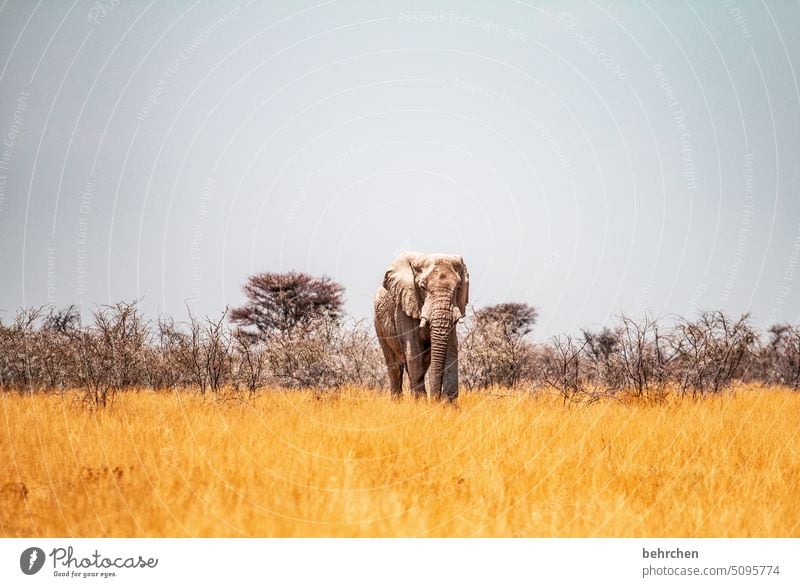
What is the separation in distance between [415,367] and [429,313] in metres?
1.08

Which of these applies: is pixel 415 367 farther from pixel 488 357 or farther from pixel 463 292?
pixel 488 357

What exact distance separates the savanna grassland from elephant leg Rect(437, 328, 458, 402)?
2.28 m

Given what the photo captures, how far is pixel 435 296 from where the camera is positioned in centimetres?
998

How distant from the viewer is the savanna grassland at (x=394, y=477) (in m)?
4.41

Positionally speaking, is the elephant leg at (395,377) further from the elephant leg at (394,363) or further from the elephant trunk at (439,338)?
the elephant trunk at (439,338)

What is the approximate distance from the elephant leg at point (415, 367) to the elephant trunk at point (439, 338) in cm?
46

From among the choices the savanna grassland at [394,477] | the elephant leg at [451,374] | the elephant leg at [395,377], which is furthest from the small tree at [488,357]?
the savanna grassland at [394,477]

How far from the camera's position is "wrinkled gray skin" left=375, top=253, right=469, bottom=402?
9.85 metres

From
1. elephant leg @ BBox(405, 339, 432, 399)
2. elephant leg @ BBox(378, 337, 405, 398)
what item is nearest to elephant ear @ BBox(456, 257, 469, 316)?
elephant leg @ BBox(405, 339, 432, 399)

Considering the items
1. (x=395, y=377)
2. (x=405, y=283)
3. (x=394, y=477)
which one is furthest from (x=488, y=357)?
(x=394, y=477)

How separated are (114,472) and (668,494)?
4.60m

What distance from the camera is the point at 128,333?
11.3 metres
